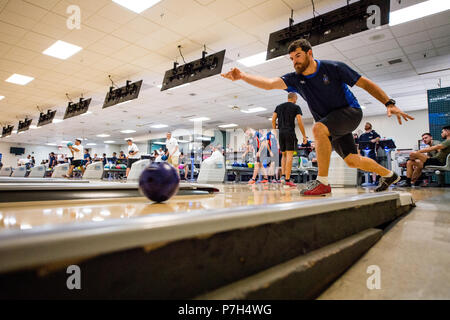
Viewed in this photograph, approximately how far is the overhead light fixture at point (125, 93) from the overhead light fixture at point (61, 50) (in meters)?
1.86

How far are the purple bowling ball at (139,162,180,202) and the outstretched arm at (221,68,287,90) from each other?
1139 millimetres

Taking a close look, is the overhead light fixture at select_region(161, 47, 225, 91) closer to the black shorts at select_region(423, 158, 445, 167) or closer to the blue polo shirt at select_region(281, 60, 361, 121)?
the blue polo shirt at select_region(281, 60, 361, 121)

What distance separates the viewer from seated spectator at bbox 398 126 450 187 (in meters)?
5.84

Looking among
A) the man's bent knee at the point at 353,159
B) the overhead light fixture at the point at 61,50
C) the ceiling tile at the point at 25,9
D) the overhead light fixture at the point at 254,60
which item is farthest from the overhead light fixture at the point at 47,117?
the man's bent knee at the point at 353,159

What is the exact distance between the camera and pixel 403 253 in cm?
125

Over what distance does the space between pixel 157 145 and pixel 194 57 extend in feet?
49.4

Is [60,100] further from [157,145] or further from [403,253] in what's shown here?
[403,253]

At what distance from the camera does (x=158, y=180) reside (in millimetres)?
1480

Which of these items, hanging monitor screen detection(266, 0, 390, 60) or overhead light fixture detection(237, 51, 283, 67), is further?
overhead light fixture detection(237, 51, 283, 67)

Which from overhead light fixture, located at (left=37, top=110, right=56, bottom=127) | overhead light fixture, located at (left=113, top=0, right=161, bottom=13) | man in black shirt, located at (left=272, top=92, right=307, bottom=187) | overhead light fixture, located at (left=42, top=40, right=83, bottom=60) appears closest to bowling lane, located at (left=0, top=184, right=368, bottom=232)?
man in black shirt, located at (left=272, top=92, right=307, bottom=187)

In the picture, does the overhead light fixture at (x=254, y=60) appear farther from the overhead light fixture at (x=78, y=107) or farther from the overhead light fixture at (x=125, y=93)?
the overhead light fixture at (x=78, y=107)

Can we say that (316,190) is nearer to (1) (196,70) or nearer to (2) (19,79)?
(1) (196,70)

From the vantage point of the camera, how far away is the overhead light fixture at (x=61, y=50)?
21.6 feet

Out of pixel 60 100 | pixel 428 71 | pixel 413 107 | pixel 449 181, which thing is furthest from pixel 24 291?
pixel 413 107
